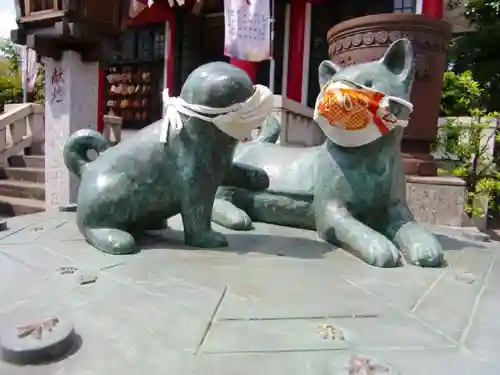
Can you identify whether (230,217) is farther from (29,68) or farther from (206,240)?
(29,68)

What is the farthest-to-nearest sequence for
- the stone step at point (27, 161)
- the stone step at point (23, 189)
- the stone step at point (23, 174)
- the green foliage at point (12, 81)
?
the green foliage at point (12, 81) < the stone step at point (27, 161) < the stone step at point (23, 174) < the stone step at point (23, 189)

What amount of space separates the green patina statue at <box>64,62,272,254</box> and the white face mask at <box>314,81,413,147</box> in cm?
23

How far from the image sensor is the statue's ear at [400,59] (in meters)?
1.68

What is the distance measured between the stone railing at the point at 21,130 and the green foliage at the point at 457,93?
5703 millimetres

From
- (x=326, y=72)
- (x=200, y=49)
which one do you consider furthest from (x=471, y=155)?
(x=200, y=49)

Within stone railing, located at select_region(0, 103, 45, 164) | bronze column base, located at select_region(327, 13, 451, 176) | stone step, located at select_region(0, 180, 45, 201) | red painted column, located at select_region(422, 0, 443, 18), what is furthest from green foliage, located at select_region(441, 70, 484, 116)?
stone railing, located at select_region(0, 103, 45, 164)

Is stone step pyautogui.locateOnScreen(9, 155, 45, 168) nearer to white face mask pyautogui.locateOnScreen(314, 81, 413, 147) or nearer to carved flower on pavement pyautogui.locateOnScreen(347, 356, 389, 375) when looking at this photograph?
white face mask pyautogui.locateOnScreen(314, 81, 413, 147)

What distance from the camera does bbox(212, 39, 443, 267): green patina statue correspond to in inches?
62.5

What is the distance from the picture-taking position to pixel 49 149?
4.54m

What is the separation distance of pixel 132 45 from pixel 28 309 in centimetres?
902

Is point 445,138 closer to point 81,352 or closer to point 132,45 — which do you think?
point 81,352

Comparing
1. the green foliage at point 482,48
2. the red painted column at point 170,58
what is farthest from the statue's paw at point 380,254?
the red painted column at point 170,58

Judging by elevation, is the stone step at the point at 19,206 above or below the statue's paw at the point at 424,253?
below

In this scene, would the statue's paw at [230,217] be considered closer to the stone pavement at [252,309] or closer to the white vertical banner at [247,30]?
the stone pavement at [252,309]
